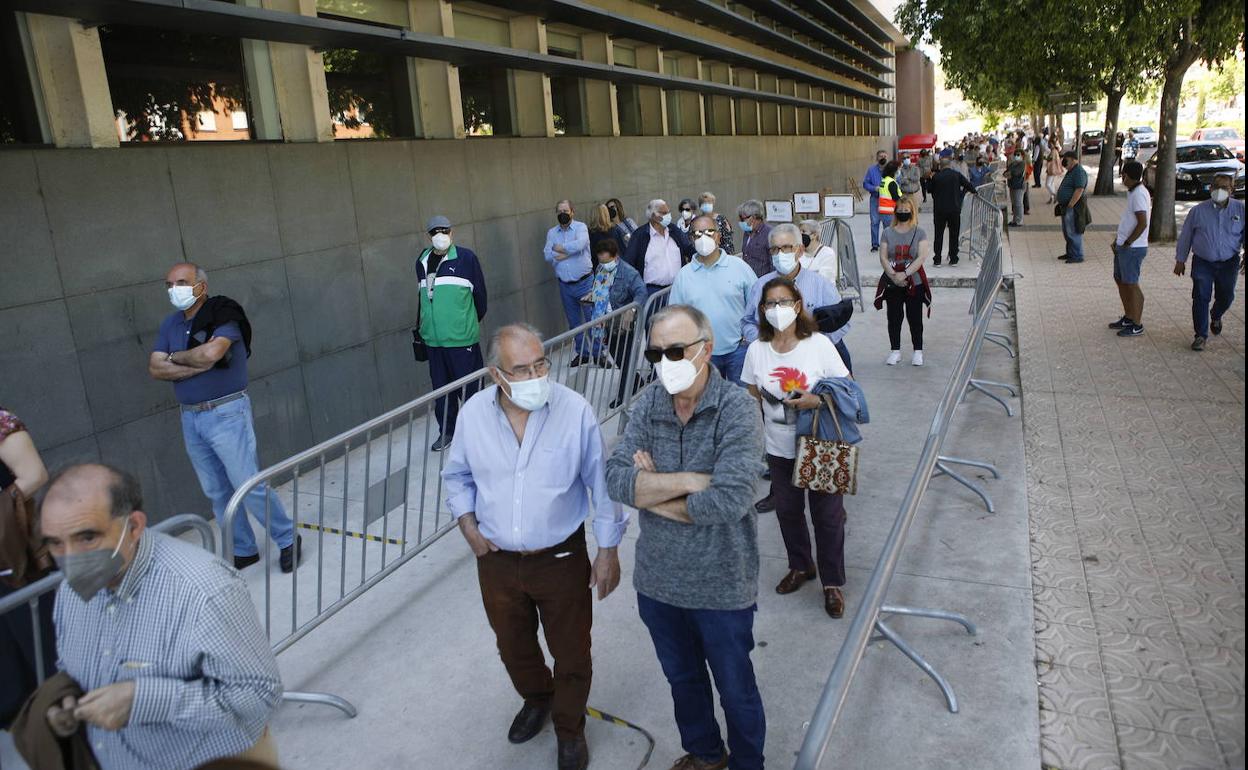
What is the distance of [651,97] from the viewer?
15789 millimetres

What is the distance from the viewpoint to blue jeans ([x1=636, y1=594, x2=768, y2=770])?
322 cm

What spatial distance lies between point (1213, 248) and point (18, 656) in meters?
9.97

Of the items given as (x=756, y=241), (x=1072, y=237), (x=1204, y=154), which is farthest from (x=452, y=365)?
(x=1204, y=154)

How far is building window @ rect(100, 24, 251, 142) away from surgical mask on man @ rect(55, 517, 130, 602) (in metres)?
4.99

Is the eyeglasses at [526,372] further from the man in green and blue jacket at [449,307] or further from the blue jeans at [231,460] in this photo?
the man in green and blue jacket at [449,307]

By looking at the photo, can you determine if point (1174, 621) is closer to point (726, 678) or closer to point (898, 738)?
point (898, 738)

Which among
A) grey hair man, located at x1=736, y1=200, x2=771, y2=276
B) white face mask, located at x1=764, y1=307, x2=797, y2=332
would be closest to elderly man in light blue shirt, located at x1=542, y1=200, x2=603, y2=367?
grey hair man, located at x1=736, y1=200, x2=771, y2=276

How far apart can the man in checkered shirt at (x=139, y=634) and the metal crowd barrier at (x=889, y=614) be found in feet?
5.13

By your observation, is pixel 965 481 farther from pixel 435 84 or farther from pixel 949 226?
pixel 949 226

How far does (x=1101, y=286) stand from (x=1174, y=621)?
10669 millimetres

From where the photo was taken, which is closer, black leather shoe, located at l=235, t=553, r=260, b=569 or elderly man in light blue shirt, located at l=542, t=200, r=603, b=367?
black leather shoe, located at l=235, t=553, r=260, b=569

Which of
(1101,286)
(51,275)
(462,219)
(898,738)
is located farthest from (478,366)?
(1101,286)

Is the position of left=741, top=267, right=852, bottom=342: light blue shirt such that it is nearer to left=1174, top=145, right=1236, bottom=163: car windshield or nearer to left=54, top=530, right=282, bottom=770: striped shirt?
left=54, top=530, right=282, bottom=770: striped shirt

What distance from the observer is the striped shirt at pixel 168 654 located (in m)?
2.32
